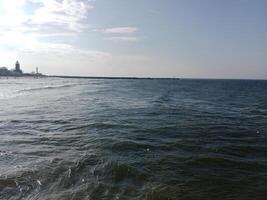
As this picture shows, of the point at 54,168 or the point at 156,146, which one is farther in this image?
the point at 156,146

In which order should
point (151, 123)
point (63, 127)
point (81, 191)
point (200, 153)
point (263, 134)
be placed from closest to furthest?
point (81, 191), point (200, 153), point (263, 134), point (63, 127), point (151, 123)

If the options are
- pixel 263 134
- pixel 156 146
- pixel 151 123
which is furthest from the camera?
pixel 151 123

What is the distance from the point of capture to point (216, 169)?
12039 mm

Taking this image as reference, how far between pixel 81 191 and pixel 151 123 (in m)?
13.3

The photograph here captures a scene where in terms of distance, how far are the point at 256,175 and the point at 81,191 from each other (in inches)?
243

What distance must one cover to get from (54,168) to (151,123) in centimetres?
1167

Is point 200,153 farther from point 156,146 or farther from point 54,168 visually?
point 54,168

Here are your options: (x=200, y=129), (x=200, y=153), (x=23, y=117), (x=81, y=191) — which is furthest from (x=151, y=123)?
(x=81, y=191)

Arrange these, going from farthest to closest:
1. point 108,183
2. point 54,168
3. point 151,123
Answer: point 151,123
point 54,168
point 108,183

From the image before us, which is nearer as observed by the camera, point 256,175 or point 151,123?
point 256,175

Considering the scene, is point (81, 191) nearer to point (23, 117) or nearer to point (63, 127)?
point (63, 127)

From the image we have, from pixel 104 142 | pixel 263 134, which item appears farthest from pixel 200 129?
pixel 104 142

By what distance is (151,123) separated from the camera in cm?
2236

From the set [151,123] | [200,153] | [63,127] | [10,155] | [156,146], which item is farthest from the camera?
[151,123]
